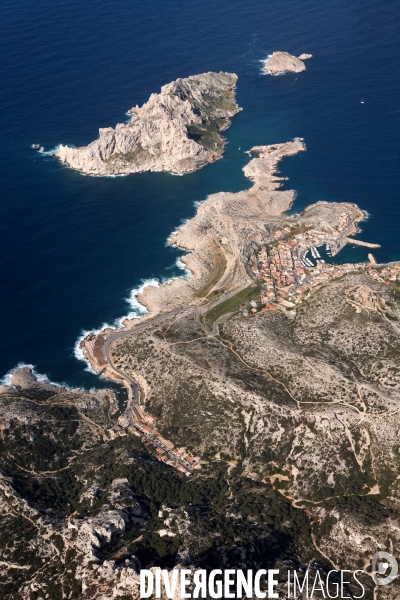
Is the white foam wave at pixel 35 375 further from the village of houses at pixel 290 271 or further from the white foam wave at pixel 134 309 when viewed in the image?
the village of houses at pixel 290 271

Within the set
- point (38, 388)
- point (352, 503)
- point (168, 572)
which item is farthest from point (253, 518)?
point (38, 388)

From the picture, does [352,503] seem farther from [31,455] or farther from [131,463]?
[31,455]

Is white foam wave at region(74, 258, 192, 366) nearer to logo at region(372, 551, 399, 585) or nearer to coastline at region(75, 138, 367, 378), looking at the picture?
coastline at region(75, 138, 367, 378)

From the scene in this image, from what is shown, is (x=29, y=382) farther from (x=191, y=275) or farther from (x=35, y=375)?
(x=191, y=275)

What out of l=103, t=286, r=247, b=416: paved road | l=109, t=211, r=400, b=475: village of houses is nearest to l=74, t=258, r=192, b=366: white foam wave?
l=103, t=286, r=247, b=416: paved road

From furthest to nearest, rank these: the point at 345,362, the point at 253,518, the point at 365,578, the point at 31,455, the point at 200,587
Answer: the point at 345,362 → the point at 31,455 → the point at 253,518 → the point at 365,578 → the point at 200,587

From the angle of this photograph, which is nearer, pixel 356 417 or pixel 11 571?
pixel 11 571

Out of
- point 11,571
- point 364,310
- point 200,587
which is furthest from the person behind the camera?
point 364,310

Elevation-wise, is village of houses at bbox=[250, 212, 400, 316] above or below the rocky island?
above
